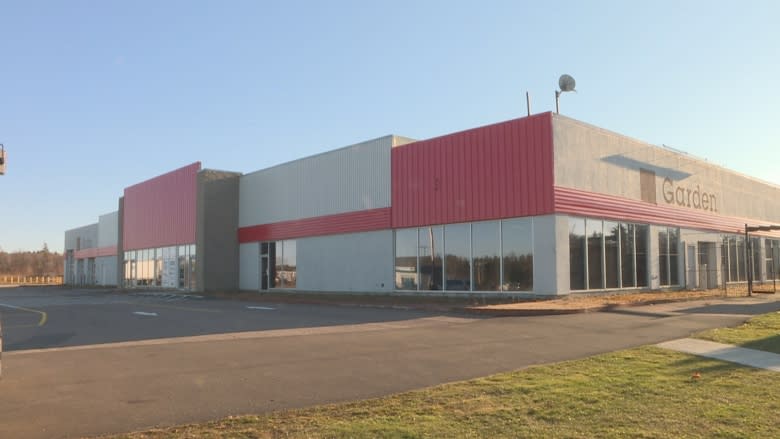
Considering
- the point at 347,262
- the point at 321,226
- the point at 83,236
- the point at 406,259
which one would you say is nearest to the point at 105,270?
the point at 83,236

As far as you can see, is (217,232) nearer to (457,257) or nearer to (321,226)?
(321,226)

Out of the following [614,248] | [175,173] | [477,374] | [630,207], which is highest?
[175,173]

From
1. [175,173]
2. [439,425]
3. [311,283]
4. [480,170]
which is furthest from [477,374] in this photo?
[175,173]

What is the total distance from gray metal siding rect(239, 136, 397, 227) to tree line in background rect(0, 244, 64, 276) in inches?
4646

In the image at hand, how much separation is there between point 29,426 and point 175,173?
134 feet

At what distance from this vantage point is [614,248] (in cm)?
2573

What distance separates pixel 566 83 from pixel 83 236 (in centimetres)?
6185

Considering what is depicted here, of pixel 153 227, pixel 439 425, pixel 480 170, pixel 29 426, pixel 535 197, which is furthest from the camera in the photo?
pixel 153 227

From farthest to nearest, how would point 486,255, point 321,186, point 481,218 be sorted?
point 321,186 → point 481,218 → point 486,255

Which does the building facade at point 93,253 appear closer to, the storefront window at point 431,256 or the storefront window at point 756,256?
the storefront window at point 431,256

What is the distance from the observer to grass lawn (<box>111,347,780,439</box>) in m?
5.22

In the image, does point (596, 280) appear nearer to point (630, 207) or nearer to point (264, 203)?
point (630, 207)

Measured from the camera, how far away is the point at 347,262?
1246 inches

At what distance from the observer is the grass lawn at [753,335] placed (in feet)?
33.9
